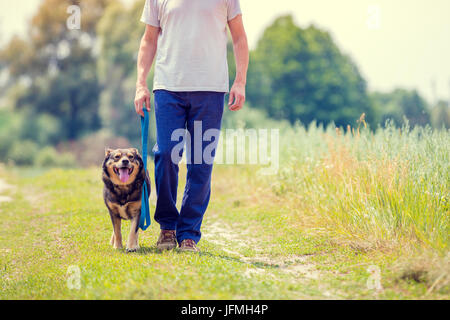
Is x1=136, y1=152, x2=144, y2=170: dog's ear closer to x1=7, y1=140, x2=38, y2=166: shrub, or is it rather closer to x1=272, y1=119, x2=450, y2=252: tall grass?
x1=272, y1=119, x2=450, y2=252: tall grass

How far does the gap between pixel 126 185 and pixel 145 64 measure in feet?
3.84

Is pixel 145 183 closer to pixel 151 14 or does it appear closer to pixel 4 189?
pixel 151 14

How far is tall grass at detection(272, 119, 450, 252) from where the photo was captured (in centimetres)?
450

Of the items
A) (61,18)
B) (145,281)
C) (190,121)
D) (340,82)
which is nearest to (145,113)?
(190,121)

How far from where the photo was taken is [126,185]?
4.56m

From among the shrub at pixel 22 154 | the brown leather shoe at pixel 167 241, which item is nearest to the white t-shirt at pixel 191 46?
the brown leather shoe at pixel 167 241

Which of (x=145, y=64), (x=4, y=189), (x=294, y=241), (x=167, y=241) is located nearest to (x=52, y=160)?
(x=4, y=189)

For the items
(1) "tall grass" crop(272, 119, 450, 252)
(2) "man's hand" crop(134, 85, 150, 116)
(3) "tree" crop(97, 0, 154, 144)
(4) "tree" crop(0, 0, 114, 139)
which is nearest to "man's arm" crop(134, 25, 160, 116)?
(2) "man's hand" crop(134, 85, 150, 116)

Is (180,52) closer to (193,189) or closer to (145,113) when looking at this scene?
(145,113)

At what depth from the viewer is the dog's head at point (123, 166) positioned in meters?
4.43

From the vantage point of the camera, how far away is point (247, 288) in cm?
334

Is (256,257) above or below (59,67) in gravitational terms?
below

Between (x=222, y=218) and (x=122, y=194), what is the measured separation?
3.01 m
